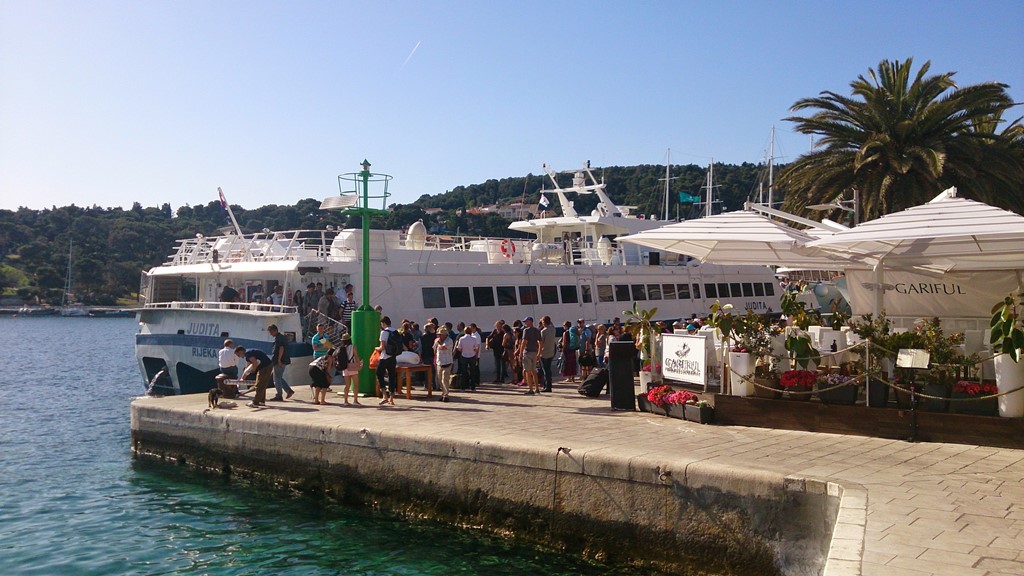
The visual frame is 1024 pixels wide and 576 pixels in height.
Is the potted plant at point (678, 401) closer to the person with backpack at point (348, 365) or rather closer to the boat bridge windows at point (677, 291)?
the person with backpack at point (348, 365)

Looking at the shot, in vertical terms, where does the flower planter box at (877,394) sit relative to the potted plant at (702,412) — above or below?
above

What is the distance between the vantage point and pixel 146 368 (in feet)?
75.3

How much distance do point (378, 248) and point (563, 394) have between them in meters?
7.48

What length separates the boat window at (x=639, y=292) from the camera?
99.7ft

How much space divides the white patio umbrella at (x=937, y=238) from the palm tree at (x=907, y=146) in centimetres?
1055

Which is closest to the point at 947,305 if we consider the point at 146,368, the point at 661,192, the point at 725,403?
the point at 725,403

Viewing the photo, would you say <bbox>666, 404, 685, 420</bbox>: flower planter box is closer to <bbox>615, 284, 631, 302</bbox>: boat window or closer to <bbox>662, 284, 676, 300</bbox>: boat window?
<bbox>615, 284, 631, 302</bbox>: boat window

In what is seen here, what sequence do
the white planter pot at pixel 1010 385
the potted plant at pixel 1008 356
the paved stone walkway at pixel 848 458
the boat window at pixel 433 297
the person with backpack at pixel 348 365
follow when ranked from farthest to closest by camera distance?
the boat window at pixel 433 297, the person with backpack at pixel 348 365, the white planter pot at pixel 1010 385, the potted plant at pixel 1008 356, the paved stone walkway at pixel 848 458

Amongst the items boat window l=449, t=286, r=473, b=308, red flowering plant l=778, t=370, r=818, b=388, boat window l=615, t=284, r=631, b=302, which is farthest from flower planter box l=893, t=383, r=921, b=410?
boat window l=615, t=284, r=631, b=302

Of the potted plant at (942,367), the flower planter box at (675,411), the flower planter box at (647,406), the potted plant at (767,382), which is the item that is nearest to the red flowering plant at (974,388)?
the potted plant at (942,367)

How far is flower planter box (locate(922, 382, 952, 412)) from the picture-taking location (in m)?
10.7

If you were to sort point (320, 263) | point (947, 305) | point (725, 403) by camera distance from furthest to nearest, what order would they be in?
point (320, 263)
point (947, 305)
point (725, 403)

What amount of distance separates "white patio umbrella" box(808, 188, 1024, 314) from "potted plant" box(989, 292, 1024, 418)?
963 millimetres

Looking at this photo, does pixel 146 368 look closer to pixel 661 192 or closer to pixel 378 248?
pixel 378 248
